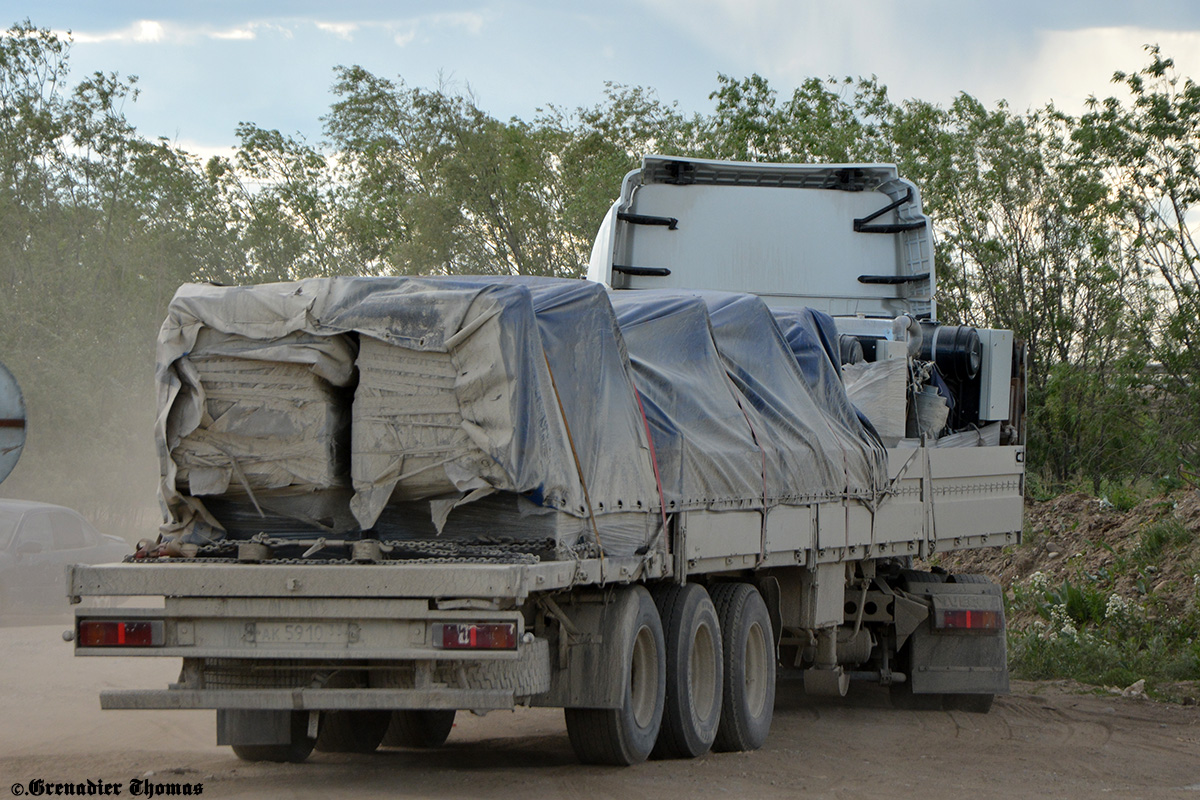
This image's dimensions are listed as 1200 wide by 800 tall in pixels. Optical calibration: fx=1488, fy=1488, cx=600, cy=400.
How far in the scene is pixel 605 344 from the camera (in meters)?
7.55

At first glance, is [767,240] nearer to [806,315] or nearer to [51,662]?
[806,315]

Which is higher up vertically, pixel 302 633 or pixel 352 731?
pixel 302 633

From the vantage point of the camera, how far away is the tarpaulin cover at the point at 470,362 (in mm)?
6781

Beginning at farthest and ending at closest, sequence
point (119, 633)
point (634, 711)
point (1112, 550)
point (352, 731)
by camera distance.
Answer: point (1112, 550)
point (352, 731)
point (634, 711)
point (119, 633)

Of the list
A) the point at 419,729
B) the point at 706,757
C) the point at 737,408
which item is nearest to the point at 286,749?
the point at 419,729

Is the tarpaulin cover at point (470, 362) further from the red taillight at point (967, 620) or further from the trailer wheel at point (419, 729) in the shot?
the red taillight at point (967, 620)

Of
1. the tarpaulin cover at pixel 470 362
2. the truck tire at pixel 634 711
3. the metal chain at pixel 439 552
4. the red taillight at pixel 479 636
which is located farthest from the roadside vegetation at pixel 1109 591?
the red taillight at pixel 479 636

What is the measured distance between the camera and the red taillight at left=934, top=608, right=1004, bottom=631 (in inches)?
443

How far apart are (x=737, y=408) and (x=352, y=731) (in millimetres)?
2902

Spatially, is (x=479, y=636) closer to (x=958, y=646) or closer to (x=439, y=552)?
(x=439, y=552)

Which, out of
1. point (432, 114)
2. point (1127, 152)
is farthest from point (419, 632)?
point (432, 114)

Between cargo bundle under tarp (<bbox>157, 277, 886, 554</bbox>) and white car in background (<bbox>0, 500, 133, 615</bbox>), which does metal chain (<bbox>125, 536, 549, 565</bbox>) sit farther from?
white car in background (<bbox>0, 500, 133, 615</bbox>)

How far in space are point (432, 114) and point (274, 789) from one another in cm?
2985

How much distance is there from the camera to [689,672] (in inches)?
318
